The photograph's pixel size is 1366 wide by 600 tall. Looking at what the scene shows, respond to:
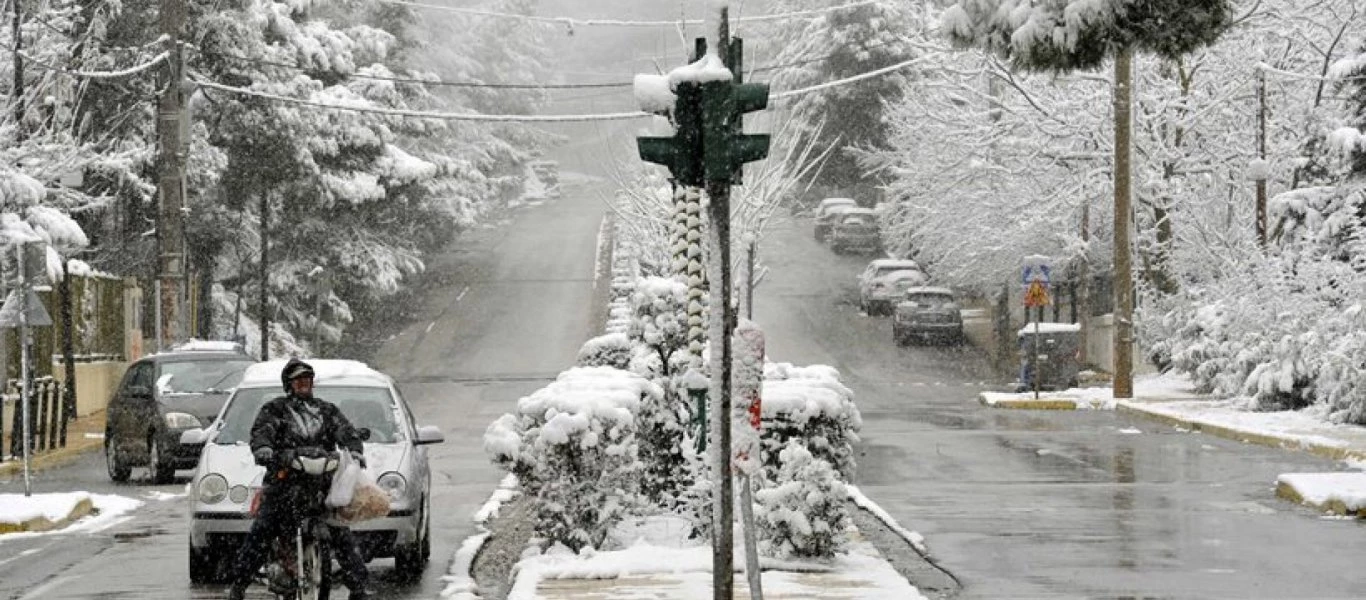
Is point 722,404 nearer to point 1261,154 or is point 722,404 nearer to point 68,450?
point 68,450

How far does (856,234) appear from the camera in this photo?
7531 centimetres

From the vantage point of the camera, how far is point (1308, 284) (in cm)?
3409

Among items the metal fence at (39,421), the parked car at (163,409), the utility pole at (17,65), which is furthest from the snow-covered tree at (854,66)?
the parked car at (163,409)

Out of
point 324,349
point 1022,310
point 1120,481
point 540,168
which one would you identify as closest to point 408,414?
point 1120,481

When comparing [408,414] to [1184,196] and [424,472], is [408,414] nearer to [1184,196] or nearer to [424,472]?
[424,472]

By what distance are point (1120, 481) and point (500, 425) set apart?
10.1m

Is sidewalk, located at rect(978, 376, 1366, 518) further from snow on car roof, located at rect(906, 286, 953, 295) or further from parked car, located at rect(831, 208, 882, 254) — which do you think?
parked car, located at rect(831, 208, 882, 254)

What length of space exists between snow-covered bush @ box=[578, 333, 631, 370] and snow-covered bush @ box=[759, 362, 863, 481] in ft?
21.8

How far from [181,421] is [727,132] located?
1487 cm

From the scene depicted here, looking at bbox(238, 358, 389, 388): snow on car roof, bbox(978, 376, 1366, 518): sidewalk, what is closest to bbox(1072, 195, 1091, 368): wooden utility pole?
bbox(978, 376, 1366, 518): sidewalk

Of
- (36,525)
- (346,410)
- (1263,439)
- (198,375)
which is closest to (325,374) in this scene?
(346,410)

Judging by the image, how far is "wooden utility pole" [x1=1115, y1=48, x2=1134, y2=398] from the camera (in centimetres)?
3900

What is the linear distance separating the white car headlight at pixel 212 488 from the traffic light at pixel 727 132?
5.24 metres

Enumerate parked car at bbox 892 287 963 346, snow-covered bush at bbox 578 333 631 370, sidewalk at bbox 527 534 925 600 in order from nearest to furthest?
sidewalk at bbox 527 534 925 600 → snow-covered bush at bbox 578 333 631 370 → parked car at bbox 892 287 963 346
